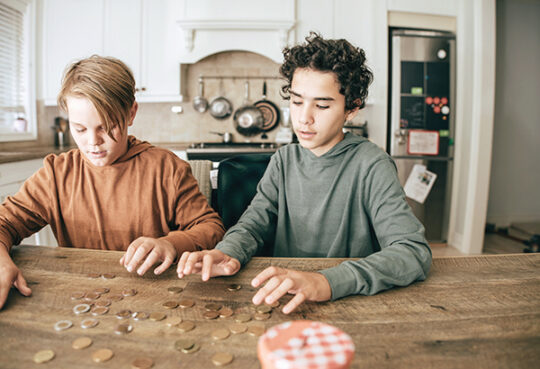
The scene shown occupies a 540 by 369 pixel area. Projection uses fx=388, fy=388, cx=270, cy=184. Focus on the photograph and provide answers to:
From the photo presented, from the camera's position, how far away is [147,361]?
1.69 ft

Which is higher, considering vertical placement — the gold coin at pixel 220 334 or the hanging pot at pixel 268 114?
the hanging pot at pixel 268 114

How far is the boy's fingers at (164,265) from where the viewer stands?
0.84m

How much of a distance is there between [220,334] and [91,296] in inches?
11.7

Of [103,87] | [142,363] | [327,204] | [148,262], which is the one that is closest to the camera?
[142,363]

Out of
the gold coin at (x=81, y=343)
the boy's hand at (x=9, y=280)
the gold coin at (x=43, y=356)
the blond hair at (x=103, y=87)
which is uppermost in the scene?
the blond hair at (x=103, y=87)

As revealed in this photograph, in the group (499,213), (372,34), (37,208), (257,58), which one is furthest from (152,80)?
(499,213)

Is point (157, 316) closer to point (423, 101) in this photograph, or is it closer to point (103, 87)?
point (103, 87)

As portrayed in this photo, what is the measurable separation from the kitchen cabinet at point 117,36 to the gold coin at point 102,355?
349 centimetres

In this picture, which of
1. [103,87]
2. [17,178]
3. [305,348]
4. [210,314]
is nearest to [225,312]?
[210,314]

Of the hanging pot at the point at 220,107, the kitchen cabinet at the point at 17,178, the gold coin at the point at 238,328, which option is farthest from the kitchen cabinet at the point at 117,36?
the gold coin at the point at 238,328

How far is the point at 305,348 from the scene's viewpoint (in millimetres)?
339

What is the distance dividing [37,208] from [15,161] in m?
1.73

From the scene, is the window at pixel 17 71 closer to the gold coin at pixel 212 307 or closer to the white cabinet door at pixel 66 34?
the white cabinet door at pixel 66 34

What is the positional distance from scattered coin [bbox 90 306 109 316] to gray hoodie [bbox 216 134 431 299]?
38cm
